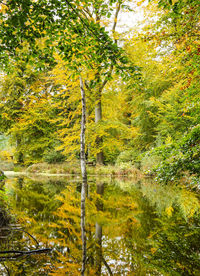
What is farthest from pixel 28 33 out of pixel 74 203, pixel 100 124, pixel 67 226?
pixel 100 124

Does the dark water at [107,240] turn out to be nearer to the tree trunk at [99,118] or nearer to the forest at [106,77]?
the forest at [106,77]

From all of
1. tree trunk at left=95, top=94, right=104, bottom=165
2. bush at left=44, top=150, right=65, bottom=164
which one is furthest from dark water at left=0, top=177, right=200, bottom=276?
bush at left=44, top=150, right=65, bottom=164

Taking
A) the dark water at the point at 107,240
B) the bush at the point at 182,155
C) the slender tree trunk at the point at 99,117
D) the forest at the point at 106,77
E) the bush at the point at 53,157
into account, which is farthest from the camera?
the bush at the point at 53,157

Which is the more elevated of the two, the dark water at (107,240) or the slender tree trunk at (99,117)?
the slender tree trunk at (99,117)

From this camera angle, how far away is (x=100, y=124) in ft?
46.1

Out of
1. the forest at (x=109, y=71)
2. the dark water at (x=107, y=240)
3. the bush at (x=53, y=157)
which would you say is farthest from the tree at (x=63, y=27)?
the bush at (x=53, y=157)

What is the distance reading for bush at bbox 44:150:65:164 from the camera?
2058 centimetres

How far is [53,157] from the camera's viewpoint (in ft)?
67.5

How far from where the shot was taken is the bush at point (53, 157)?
67.5 feet

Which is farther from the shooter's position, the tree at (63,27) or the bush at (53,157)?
the bush at (53,157)

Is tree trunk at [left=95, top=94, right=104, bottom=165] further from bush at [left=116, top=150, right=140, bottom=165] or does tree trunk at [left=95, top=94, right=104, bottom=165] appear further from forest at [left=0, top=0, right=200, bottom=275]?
bush at [left=116, top=150, right=140, bottom=165]

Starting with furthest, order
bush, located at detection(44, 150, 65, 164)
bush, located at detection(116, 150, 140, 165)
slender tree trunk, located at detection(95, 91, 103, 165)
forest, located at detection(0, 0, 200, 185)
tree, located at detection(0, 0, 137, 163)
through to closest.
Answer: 1. bush, located at detection(44, 150, 65, 164)
2. bush, located at detection(116, 150, 140, 165)
3. slender tree trunk, located at detection(95, 91, 103, 165)
4. forest, located at detection(0, 0, 200, 185)
5. tree, located at detection(0, 0, 137, 163)

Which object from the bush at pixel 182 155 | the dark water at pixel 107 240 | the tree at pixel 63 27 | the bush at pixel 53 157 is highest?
the tree at pixel 63 27

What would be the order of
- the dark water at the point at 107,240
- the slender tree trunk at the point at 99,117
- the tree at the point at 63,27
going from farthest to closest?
1. the slender tree trunk at the point at 99,117
2. the tree at the point at 63,27
3. the dark water at the point at 107,240
